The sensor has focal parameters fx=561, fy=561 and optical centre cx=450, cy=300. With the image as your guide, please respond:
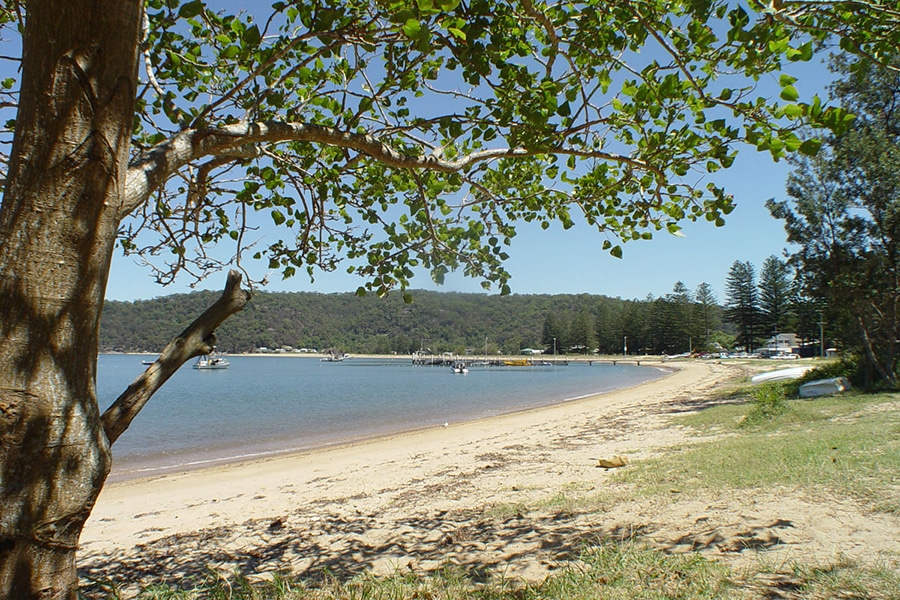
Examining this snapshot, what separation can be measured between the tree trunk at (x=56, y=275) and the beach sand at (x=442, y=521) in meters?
2.45

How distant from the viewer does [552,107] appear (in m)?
3.11

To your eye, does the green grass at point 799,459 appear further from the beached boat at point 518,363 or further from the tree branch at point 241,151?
the beached boat at point 518,363

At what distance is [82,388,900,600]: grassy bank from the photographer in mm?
2834

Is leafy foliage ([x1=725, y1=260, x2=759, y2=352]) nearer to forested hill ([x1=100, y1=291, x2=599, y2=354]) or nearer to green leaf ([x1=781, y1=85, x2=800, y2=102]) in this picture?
forested hill ([x1=100, y1=291, x2=599, y2=354])

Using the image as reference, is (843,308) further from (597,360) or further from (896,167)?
(597,360)

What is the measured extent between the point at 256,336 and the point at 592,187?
9764 cm

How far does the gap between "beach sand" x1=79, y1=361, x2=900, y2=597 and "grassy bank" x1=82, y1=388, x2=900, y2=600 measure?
0.48 feet

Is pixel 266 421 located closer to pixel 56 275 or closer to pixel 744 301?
pixel 56 275

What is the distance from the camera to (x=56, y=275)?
179 cm

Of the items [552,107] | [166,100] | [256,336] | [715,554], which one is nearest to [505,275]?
[552,107]

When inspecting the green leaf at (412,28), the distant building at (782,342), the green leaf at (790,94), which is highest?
the green leaf at (412,28)

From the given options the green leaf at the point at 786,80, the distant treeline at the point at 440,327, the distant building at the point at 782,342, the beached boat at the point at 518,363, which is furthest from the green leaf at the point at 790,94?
the beached boat at the point at 518,363

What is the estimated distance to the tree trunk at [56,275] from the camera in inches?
68.2

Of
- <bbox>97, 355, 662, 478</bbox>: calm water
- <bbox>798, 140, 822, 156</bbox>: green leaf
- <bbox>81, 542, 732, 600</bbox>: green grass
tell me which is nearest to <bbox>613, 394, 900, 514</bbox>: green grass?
<bbox>81, 542, 732, 600</bbox>: green grass
